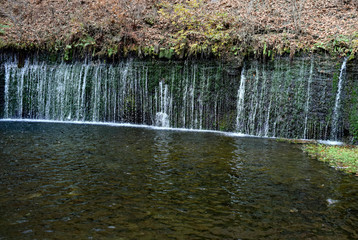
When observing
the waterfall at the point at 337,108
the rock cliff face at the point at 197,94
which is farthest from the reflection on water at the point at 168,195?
the rock cliff face at the point at 197,94

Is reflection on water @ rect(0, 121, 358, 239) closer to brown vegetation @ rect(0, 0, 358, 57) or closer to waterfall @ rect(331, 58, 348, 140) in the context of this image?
waterfall @ rect(331, 58, 348, 140)

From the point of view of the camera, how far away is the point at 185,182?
536 cm

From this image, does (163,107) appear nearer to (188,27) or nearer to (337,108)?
(188,27)

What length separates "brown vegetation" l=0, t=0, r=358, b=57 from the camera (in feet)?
41.8

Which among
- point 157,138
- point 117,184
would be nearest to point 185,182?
point 117,184

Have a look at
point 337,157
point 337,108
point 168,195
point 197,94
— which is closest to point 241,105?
point 197,94

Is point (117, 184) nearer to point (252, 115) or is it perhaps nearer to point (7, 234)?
point (7, 234)

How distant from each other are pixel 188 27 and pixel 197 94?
12.9 feet

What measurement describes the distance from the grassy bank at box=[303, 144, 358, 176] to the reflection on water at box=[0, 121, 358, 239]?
42cm

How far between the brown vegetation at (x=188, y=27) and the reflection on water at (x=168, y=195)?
696 cm

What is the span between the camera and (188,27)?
49.0 feet

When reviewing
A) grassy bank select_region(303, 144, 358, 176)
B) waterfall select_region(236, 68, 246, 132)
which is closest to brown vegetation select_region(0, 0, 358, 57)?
waterfall select_region(236, 68, 246, 132)

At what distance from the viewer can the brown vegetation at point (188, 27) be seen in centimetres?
1273

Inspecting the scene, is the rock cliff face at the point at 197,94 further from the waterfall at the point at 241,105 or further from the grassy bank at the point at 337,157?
the grassy bank at the point at 337,157
